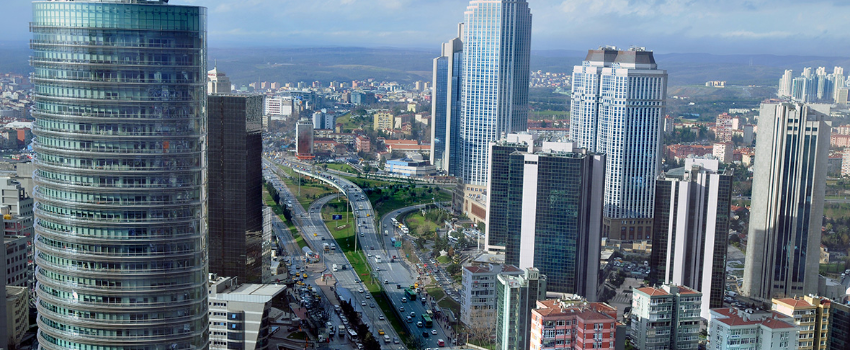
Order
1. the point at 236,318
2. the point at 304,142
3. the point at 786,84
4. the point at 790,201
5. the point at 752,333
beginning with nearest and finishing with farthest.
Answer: the point at 752,333
the point at 236,318
the point at 790,201
the point at 786,84
the point at 304,142

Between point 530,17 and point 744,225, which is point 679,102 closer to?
point 530,17

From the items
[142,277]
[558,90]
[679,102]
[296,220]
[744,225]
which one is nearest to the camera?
[142,277]

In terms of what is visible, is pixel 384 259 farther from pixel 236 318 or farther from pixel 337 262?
pixel 236 318

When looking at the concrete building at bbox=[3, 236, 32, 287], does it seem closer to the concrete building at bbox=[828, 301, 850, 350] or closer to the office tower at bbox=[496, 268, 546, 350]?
the office tower at bbox=[496, 268, 546, 350]

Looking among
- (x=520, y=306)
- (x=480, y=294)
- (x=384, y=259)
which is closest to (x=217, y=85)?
(x=384, y=259)

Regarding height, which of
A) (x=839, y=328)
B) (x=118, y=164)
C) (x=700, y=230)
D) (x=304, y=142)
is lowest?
(x=839, y=328)

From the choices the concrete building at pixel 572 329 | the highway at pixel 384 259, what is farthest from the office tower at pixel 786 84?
the concrete building at pixel 572 329

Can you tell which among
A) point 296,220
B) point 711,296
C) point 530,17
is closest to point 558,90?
point 530,17
